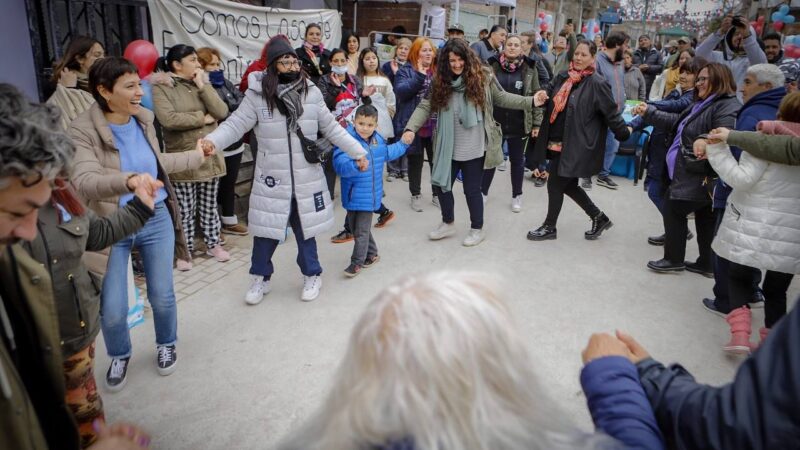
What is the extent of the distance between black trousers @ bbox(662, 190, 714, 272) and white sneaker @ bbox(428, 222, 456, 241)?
1954mm

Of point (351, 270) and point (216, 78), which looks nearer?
point (351, 270)

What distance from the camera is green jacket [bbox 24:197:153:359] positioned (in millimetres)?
1818

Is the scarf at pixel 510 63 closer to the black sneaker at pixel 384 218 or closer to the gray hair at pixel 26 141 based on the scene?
the black sneaker at pixel 384 218

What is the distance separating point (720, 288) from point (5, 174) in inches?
170

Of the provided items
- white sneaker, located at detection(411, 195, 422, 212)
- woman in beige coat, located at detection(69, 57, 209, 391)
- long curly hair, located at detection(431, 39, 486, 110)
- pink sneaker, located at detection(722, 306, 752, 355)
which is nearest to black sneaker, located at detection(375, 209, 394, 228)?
white sneaker, located at detection(411, 195, 422, 212)

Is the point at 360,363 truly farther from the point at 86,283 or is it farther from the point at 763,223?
the point at 763,223

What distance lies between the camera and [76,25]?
16.8 feet

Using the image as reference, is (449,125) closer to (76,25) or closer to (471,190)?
(471,190)

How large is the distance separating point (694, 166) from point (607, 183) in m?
3.43

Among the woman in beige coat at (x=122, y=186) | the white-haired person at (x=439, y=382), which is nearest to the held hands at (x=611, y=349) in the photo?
the white-haired person at (x=439, y=382)

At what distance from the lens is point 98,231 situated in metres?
2.11

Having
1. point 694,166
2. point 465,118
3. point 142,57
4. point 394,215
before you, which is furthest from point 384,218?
point 694,166

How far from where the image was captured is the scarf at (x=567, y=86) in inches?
191

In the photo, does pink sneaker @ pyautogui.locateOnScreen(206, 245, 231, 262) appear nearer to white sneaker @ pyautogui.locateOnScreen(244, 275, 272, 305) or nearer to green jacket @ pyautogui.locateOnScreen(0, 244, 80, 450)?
white sneaker @ pyautogui.locateOnScreen(244, 275, 272, 305)
